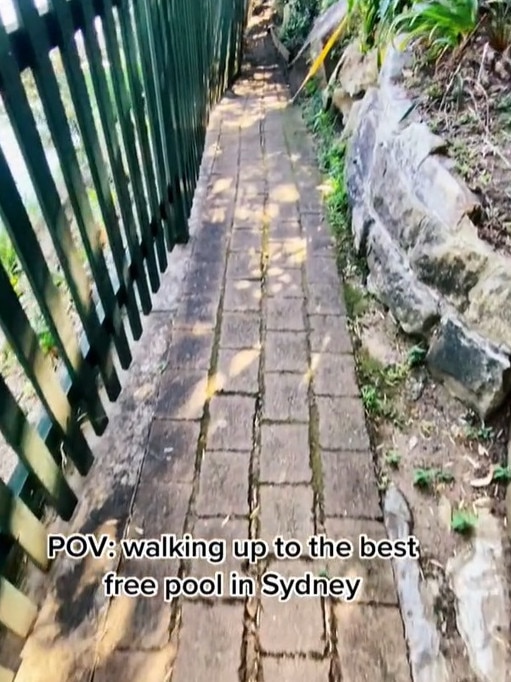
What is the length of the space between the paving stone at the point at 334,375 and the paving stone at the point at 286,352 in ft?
0.16

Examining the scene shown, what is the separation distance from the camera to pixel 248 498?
1.64m

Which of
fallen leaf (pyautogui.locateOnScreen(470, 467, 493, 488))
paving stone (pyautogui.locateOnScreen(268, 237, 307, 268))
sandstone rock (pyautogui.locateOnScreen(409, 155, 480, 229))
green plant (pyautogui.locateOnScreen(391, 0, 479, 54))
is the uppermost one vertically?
green plant (pyautogui.locateOnScreen(391, 0, 479, 54))

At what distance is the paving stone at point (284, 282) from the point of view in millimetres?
2479

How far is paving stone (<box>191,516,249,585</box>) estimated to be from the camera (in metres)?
1.48

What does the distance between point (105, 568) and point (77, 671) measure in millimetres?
250

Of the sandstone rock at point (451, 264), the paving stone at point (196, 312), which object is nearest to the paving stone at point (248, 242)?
the paving stone at point (196, 312)

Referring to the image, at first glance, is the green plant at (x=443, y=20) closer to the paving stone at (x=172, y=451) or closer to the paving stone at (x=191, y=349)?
the paving stone at (x=191, y=349)

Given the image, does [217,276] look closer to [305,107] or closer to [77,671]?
[77,671]

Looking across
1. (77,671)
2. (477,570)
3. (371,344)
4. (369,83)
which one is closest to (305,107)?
(369,83)

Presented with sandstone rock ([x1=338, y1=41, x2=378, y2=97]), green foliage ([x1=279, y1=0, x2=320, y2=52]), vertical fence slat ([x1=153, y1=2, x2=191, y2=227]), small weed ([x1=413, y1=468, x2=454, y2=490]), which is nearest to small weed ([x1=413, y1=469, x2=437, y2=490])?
small weed ([x1=413, y1=468, x2=454, y2=490])

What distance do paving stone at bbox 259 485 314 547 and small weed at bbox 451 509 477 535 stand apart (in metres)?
0.39

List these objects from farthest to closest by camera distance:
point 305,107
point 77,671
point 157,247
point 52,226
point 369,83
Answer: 1. point 305,107
2. point 369,83
3. point 157,247
4. point 52,226
5. point 77,671

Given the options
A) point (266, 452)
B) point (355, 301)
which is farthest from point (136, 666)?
point (355, 301)

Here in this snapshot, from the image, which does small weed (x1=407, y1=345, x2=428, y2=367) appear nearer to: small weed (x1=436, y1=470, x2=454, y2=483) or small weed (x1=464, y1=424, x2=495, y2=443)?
small weed (x1=464, y1=424, x2=495, y2=443)
